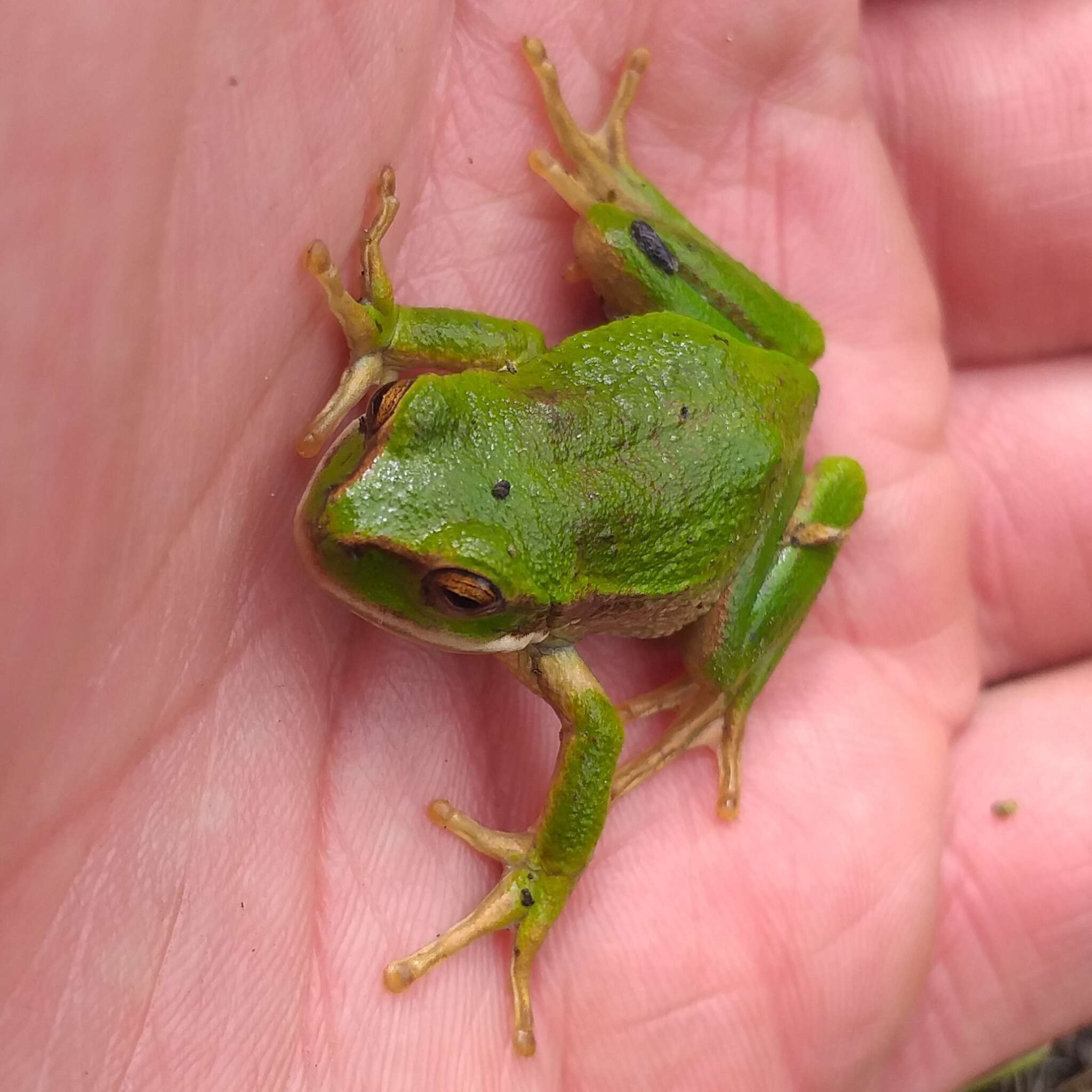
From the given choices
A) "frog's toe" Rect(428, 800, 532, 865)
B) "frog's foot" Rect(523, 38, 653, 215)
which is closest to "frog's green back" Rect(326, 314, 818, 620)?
"frog's foot" Rect(523, 38, 653, 215)

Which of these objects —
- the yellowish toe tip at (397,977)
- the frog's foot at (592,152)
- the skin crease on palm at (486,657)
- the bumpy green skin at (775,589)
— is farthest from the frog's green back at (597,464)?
the yellowish toe tip at (397,977)

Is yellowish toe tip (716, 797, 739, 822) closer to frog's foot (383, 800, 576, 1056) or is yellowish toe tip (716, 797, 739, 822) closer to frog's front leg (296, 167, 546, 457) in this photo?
frog's foot (383, 800, 576, 1056)

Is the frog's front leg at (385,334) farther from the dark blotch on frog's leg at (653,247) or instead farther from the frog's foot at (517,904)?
the frog's foot at (517,904)

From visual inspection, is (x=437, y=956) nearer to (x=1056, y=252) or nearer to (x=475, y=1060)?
(x=475, y=1060)

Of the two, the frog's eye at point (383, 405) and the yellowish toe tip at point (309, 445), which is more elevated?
the frog's eye at point (383, 405)

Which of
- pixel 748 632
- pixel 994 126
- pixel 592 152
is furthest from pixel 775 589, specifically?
pixel 994 126

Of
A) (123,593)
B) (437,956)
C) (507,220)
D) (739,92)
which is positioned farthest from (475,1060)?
(739,92)
